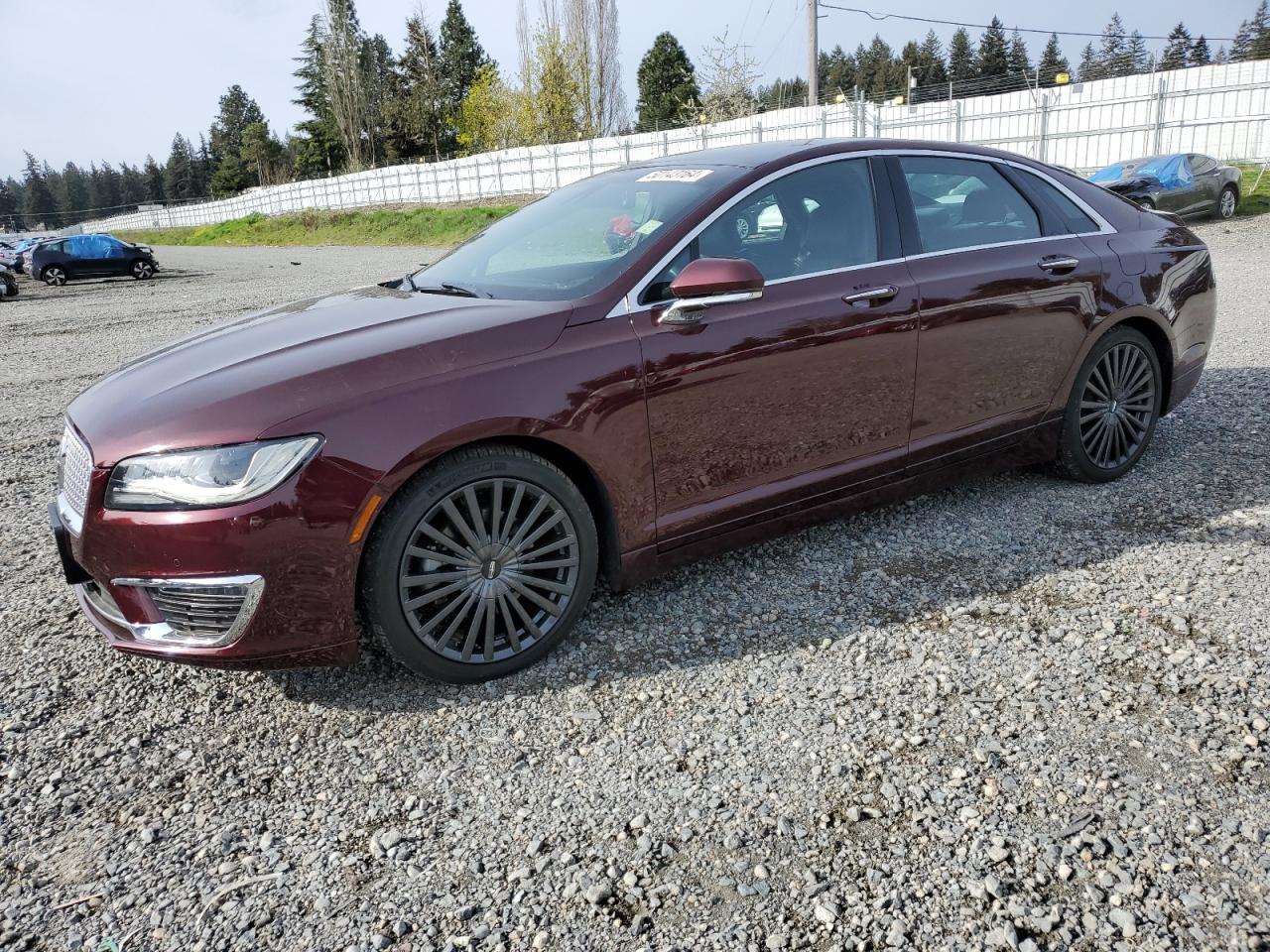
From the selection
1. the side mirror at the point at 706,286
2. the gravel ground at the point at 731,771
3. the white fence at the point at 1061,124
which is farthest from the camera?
the white fence at the point at 1061,124

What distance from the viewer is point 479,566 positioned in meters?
3.01

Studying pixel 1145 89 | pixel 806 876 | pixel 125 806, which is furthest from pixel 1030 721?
pixel 1145 89

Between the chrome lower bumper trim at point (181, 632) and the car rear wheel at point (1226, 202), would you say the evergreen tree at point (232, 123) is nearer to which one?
the car rear wheel at point (1226, 202)

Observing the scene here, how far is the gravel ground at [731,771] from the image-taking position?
210 cm

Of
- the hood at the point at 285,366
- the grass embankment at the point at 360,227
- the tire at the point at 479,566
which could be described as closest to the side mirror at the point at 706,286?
the hood at the point at 285,366

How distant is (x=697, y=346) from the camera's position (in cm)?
326

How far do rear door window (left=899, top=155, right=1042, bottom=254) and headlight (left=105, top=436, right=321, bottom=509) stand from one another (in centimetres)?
270

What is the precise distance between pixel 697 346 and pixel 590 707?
4.18ft

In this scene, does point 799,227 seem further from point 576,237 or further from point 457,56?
point 457,56

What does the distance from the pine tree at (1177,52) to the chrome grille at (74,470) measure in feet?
105

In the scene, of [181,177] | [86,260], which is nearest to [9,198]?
[181,177]

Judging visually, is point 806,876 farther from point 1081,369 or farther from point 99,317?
point 99,317

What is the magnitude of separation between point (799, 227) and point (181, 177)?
13466 centimetres

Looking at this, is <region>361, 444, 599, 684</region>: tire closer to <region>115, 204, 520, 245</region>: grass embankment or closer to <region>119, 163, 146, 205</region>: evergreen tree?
<region>115, 204, 520, 245</region>: grass embankment
